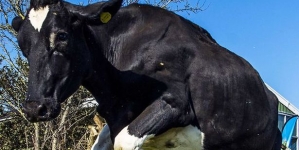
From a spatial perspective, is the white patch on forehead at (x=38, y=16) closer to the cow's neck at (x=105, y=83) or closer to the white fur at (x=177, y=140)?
the cow's neck at (x=105, y=83)

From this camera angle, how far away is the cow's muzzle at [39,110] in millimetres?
5395

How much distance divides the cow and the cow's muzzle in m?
0.01

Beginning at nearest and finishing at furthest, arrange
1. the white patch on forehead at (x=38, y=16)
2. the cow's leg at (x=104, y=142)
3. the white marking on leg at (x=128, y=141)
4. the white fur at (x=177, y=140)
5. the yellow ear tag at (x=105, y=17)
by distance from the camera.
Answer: the white patch on forehead at (x=38, y=16) → the white marking on leg at (x=128, y=141) → the yellow ear tag at (x=105, y=17) → the white fur at (x=177, y=140) → the cow's leg at (x=104, y=142)

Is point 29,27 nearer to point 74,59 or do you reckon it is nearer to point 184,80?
point 74,59

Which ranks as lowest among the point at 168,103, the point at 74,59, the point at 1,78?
the point at 1,78

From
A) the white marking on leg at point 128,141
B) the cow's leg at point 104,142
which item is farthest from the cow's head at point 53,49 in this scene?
the cow's leg at point 104,142

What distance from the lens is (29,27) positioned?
18.8ft

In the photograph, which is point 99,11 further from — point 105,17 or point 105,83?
point 105,83

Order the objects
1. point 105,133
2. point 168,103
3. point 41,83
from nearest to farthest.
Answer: point 41,83 < point 168,103 < point 105,133

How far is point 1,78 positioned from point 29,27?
9673 mm

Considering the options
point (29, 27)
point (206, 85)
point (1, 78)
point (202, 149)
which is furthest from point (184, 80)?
point (1, 78)

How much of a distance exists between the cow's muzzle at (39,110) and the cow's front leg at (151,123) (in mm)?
778

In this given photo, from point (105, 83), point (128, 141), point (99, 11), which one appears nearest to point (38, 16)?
point (99, 11)

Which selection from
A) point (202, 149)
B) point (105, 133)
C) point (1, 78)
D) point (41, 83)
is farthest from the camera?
point (1, 78)
